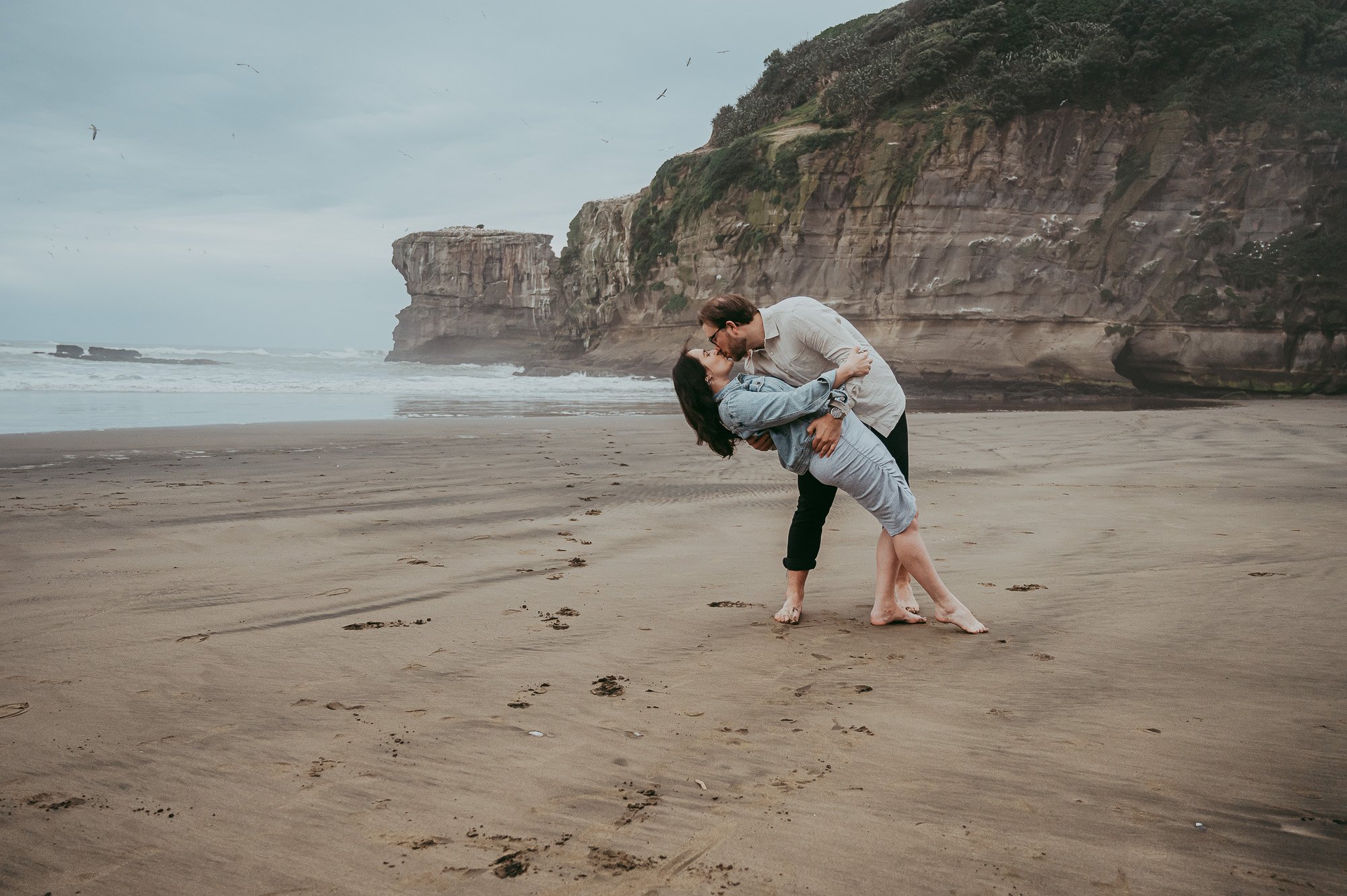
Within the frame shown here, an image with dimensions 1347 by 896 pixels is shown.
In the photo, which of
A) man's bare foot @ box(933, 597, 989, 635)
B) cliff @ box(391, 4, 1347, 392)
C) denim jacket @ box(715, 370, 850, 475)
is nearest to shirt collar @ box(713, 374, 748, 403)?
denim jacket @ box(715, 370, 850, 475)

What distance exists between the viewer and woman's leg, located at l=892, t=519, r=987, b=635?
3.50 metres

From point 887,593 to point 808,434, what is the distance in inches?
32.5

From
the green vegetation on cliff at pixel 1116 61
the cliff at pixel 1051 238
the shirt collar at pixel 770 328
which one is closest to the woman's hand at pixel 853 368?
the shirt collar at pixel 770 328

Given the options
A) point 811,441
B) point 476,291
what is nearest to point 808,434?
point 811,441

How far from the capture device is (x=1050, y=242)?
22266 mm

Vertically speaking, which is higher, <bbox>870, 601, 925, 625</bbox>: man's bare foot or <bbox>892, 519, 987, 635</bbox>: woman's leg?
<bbox>892, 519, 987, 635</bbox>: woman's leg

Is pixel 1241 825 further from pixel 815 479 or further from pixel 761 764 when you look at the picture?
pixel 815 479

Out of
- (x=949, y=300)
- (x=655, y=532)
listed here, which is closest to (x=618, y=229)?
(x=949, y=300)

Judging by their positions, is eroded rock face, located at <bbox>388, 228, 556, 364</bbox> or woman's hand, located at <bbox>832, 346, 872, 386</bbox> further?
eroded rock face, located at <bbox>388, 228, 556, 364</bbox>

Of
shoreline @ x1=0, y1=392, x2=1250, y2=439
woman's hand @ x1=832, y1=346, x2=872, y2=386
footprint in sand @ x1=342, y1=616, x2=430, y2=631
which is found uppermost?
woman's hand @ x1=832, y1=346, x2=872, y2=386

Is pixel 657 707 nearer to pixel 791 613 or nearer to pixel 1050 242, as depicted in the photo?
pixel 791 613

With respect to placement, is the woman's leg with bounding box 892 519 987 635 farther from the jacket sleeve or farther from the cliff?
the cliff

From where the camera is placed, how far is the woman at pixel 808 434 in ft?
11.1

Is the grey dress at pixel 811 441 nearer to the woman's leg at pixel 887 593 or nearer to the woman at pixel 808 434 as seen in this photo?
the woman at pixel 808 434
